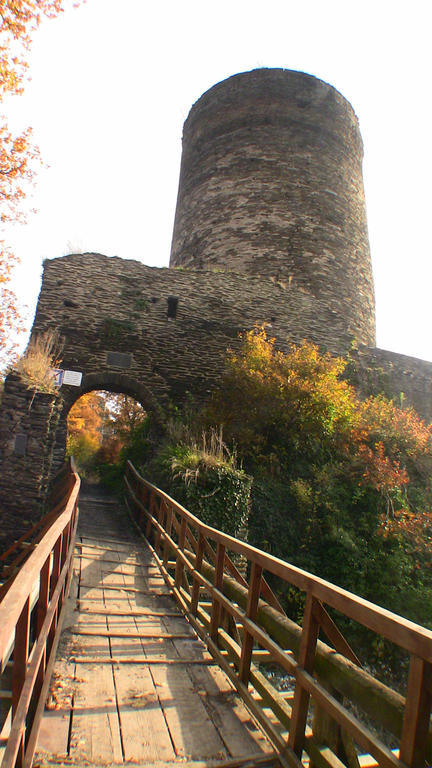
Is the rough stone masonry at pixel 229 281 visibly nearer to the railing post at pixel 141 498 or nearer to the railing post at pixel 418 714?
the railing post at pixel 141 498

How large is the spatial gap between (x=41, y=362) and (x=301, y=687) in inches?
317

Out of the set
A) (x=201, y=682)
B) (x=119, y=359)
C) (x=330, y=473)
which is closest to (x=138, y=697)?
(x=201, y=682)

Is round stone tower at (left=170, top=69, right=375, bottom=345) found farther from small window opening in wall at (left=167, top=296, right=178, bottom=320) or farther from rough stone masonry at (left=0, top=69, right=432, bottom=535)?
small window opening in wall at (left=167, top=296, right=178, bottom=320)

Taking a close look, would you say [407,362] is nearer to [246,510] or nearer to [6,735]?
[246,510]

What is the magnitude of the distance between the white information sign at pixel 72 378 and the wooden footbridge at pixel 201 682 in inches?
246

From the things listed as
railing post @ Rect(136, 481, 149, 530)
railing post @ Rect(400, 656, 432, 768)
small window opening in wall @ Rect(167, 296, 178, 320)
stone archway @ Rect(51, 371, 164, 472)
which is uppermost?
small window opening in wall @ Rect(167, 296, 178, 320)

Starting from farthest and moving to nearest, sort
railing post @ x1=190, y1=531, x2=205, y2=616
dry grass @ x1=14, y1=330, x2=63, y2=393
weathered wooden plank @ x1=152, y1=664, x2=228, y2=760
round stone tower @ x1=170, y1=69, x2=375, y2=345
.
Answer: round stone tower @ x1=170, y1=69, x2=375, y2=345
dry grass @ x1=14, y1=330, x2=63, y2=393
railing post @ x1=190, y1=531, x2=205, y2=616
weathered wooden plank @ x1=152, y1=664, x2=228, y2=760

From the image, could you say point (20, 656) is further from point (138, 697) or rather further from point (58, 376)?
point (58, 376)

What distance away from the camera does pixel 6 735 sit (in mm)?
1701

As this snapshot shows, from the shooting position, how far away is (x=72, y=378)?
394 inches

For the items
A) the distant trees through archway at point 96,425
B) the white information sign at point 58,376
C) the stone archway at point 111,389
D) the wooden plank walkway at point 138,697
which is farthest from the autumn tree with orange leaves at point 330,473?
the distant trees through archway at point 96,425

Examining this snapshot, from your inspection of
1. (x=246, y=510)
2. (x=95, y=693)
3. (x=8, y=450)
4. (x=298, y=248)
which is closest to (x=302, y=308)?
(x=298, y=248)

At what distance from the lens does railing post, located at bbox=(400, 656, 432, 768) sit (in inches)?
58.5

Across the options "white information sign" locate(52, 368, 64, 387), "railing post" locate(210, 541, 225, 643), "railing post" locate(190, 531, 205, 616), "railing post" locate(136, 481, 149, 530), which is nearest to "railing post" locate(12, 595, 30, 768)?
"railing post" locate(210, 541, 225, 643)
